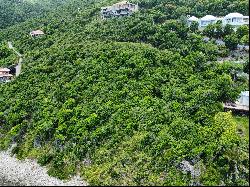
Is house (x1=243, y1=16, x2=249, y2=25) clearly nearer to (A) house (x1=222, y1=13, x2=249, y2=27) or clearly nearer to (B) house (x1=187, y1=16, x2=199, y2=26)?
(A) house (x1=222, y1=13, x2=249, y2=27)

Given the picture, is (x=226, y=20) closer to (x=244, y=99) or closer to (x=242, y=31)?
(x=242, y=31)

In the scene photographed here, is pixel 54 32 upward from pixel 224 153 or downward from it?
downward

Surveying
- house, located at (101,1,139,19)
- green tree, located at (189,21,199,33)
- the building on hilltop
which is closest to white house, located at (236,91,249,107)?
the building on hilltop

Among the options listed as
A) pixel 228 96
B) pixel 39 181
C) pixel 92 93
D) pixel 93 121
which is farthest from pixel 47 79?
A: pixel 228 96

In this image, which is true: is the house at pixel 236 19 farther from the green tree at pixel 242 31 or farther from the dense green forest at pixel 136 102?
the green tree at pixel 242 31

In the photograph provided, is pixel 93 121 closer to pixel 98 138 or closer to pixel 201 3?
pixel 98 138

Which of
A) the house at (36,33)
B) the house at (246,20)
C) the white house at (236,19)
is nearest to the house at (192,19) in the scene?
the white house at (236,19)
